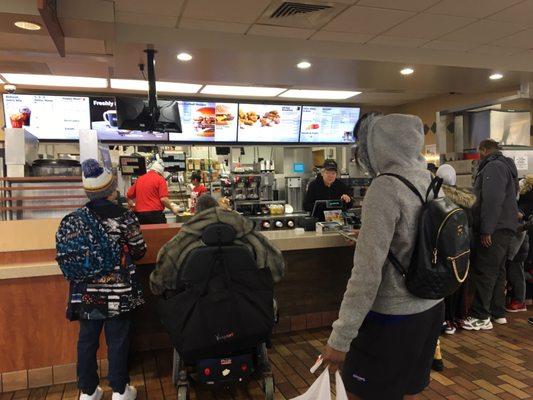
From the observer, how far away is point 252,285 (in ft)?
7.85

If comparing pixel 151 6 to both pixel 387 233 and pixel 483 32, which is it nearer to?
pixel 387 233

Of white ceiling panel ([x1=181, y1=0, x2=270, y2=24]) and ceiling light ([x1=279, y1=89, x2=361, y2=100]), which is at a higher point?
white ceiling panel ([x1=181, y1=0, x2=270, y2=24])

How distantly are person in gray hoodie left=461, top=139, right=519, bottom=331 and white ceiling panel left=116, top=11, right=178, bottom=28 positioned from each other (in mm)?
3227

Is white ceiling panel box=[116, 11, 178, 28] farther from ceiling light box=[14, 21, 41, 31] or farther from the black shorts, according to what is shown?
the black shorts

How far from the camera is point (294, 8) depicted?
12.3ft

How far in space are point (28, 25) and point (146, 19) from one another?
0.98 metres

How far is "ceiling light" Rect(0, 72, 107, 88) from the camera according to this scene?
5863 mm

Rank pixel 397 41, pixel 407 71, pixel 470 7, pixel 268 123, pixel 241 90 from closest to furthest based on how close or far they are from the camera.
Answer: pixel 470 7
pixel 397 41
pixel 407 71
pixel 241 90
pixel 268 123

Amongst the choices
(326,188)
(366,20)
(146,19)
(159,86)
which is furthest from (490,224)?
(159,86)

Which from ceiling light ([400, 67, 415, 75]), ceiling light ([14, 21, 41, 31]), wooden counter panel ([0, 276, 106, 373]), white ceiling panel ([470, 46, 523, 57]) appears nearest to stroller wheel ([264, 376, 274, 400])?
wooden counter panel ([0, 276, 106, 373])

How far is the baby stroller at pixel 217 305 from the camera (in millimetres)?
2301

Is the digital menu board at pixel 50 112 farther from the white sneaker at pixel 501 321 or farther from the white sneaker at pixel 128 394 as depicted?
the white sneaker at pixel 501 321

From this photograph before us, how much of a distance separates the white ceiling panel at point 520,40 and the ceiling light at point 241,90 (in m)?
3.21

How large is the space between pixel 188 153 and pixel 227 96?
1499mm
